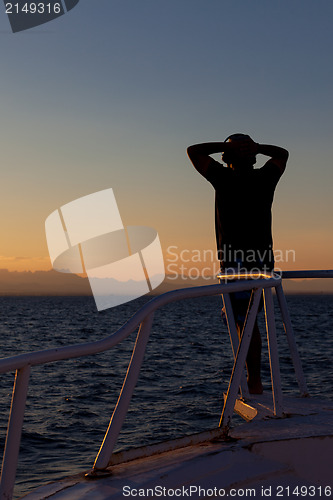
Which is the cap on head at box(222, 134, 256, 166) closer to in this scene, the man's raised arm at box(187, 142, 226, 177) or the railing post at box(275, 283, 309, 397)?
the man's raised arm at box(187, 142, 226, 177)

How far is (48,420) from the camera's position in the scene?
475 inches

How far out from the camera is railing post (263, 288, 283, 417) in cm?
318

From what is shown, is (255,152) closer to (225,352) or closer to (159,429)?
(159,429)

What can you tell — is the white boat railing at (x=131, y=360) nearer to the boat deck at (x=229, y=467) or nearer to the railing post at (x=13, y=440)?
the railing post at (x=13, y=440)

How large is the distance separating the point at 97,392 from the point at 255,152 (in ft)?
41.0

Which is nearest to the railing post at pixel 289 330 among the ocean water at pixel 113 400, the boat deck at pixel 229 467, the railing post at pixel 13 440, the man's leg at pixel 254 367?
the man's leg at pixel 254 367

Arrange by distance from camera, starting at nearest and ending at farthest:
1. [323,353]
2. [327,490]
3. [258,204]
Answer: [327,490]
[258,204]
[323,353]

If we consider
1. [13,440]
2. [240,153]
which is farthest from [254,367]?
[13,440]

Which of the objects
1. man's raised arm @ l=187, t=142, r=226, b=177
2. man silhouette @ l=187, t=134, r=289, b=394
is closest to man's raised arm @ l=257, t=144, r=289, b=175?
man silhouette @ l=187, t=134, r=289, b=394

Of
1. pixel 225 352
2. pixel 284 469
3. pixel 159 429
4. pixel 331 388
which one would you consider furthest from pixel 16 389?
pixel 225 352

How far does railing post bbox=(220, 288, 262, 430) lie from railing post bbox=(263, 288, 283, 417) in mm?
99

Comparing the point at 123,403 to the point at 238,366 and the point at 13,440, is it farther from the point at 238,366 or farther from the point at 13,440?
the point at 238,366

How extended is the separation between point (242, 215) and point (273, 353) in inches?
45.3

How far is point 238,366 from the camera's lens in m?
2.98
